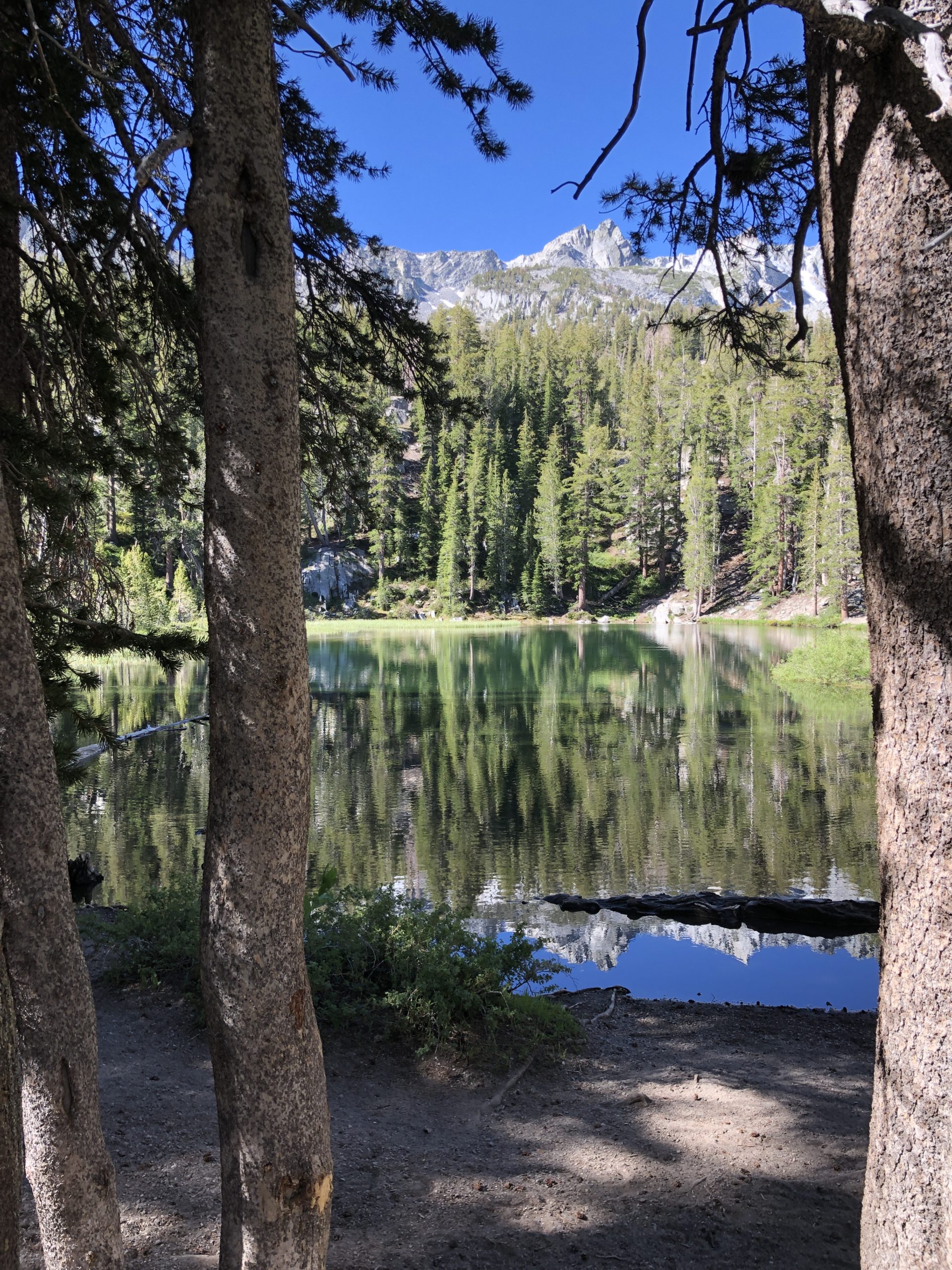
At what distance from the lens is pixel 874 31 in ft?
5.67

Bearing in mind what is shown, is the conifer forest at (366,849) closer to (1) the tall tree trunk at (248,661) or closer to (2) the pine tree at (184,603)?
(1) the tall tree trunk at (248,661)

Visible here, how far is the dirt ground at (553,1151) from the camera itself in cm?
306

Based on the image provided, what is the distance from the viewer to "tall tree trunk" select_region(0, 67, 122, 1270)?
198 centimetres

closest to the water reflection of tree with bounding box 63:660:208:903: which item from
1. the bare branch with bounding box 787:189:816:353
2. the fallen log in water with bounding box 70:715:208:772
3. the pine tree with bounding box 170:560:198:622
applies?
the fallen log in water with bounding box 70:715:208:772

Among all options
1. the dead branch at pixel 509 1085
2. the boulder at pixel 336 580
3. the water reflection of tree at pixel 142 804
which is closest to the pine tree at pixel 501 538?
the boulder at pixel 336 580

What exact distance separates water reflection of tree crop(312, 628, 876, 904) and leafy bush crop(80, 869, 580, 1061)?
3.23 m

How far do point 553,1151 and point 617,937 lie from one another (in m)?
4.03

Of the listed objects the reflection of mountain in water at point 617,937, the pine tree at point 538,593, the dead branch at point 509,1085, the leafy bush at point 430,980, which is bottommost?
the reflection of mountain in water at point 617,937

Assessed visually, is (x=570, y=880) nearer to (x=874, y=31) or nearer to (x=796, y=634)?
(x=874, y=31)

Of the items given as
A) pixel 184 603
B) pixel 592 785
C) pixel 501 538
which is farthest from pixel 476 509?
pixel 592 785

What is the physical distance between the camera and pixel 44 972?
6.59ft

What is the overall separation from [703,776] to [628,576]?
44.8 meters

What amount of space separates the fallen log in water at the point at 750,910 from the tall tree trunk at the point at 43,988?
6.45 meters

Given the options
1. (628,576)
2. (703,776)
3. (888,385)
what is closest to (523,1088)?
(888,385)
